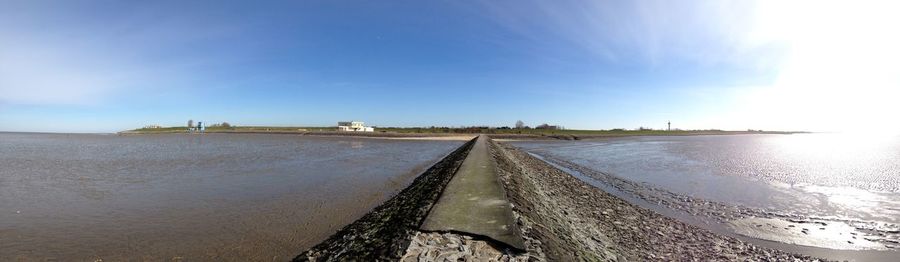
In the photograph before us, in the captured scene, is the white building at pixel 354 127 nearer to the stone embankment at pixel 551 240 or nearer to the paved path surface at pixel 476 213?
the paved path surface at pixel 476 213

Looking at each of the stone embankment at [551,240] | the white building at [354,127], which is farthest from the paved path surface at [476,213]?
the white building at [354,127]

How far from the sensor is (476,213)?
669cm

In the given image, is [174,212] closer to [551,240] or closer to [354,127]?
[551,240]

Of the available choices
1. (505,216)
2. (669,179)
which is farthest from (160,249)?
(669,179)

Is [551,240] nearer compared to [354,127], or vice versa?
[551,240]

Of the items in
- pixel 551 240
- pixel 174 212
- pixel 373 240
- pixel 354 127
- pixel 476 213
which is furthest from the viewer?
pixel 354 127

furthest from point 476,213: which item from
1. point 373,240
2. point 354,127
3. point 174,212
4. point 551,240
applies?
point 354,127

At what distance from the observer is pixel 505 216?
249 inches

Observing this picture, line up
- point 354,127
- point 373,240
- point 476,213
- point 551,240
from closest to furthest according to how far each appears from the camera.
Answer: point 551,240, point 373,240, point 476,213, point 354,127

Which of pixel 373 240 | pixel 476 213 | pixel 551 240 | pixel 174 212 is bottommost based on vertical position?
pixel 174 212

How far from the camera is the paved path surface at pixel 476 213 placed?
5.48 metres

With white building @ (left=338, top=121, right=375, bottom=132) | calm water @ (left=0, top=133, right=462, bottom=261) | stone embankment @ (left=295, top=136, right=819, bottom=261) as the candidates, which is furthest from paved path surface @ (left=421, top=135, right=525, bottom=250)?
white building @ (left=338, top=121, right=375, bottom=132)

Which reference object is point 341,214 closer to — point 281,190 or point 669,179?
point 281,190

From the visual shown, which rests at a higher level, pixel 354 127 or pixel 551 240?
pixel 354 127
